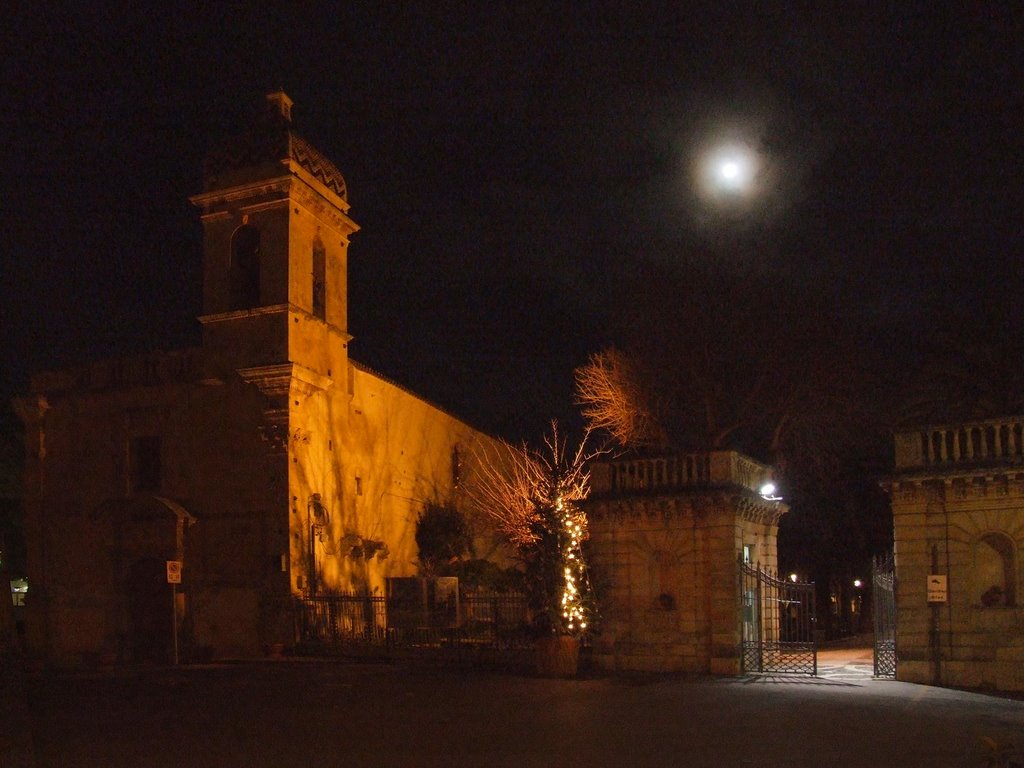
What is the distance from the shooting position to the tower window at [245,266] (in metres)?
30.5

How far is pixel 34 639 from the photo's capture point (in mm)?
30406

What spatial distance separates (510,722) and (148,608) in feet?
59.7

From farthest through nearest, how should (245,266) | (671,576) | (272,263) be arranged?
(245,266) → (272,263) → (671,576)

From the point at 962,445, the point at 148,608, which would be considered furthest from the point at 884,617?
the point at 148,608

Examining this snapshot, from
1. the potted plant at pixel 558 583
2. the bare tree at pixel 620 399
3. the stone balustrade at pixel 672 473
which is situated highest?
the bare tree at pixel 620 399

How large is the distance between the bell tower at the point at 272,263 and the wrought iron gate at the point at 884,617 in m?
15.7

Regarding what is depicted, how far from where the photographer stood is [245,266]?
30.8m

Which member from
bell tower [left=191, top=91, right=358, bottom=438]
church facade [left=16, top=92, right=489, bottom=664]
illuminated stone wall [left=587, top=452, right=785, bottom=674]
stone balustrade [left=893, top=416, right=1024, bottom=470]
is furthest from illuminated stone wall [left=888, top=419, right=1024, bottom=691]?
bell tower [left=191, top=91, right=358, bottom=438]

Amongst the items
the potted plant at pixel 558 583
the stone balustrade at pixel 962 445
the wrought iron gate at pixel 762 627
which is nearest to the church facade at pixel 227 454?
the potted plant at pixel 558 583

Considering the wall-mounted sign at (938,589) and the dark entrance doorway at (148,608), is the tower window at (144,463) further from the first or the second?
the wall-mounted sign at (938,589)

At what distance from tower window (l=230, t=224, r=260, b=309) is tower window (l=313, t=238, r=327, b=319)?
169 centimetres

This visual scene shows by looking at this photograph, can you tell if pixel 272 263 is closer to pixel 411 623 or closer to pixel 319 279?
pixel 319 279

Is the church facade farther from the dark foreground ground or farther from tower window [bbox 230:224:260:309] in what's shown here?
the dark foreground ground

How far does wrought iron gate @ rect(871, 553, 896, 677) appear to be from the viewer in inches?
842
